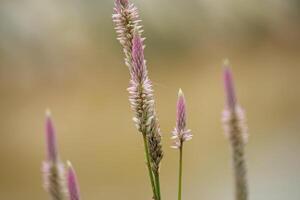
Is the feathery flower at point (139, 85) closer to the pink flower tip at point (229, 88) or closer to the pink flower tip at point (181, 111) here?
the pink flower tip at point (181, 111)

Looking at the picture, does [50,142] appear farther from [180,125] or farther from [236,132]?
[180,125]

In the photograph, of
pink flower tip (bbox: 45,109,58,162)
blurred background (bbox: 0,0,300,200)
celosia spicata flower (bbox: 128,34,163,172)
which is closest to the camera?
pink flower tip (bbox: 45,109,58,162)

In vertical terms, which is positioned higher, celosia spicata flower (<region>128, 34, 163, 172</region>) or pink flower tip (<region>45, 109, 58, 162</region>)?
celosia spicata flower (<region>128, 34, 163, 172</region>)

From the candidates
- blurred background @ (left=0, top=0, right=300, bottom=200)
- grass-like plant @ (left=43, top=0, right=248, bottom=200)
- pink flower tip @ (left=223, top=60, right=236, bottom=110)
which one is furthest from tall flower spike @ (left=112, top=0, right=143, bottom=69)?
blurred background @ (left=0, top=0, right=300, bottom=200)

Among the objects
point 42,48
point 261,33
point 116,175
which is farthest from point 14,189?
point 261,33

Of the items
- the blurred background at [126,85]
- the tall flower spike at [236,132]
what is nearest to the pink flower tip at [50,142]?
the tall flower spike at [236,132]

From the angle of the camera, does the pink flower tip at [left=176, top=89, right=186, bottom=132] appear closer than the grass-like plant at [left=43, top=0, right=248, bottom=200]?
No

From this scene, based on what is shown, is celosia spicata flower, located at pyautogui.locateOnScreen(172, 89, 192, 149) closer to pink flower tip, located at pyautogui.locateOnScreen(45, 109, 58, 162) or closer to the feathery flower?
the feathery flower
